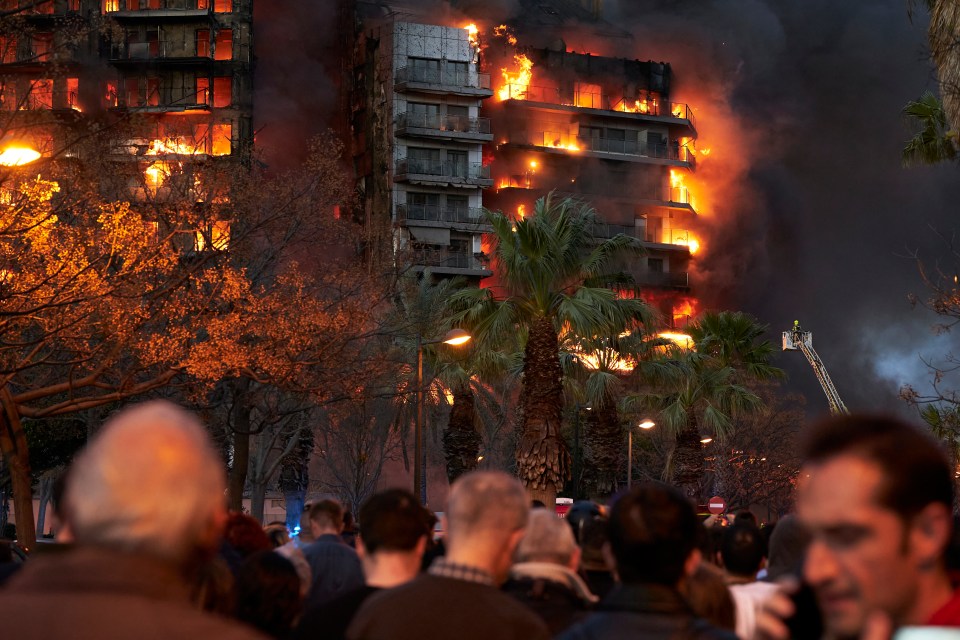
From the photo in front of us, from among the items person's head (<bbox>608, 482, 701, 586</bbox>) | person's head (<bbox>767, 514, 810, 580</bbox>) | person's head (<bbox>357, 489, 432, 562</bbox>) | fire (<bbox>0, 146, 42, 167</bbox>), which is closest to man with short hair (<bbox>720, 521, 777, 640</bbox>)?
person's head (<bbox>767, 514, 810, 580</bbox>)

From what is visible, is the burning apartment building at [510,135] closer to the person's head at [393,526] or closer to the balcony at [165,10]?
the balcony at [165,10]

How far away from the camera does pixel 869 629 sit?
7.64 feet

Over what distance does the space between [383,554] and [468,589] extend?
111 cm

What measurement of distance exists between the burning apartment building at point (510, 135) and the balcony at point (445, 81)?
0.09 metres

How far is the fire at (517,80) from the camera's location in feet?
308

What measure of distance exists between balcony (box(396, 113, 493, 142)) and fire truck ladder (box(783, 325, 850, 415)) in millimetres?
24878

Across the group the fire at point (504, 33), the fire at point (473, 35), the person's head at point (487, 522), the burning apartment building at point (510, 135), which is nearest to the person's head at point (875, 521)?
the person's head at point (487, 522)

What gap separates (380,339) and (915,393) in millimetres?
21990

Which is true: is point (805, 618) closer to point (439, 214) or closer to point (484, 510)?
point (484, 510)

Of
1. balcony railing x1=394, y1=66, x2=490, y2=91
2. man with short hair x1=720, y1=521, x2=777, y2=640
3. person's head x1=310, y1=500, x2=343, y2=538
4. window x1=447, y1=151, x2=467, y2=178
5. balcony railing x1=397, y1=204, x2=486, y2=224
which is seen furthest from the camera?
window x1=447, y1=151, x2=467, y2=178

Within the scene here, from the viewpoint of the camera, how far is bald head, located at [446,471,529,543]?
4625 mm

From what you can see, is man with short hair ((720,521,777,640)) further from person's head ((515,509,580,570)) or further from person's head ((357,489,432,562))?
person's head ((357,489,432,562))

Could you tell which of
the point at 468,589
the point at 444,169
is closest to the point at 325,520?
the point at 468,589

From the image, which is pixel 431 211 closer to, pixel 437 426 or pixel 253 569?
pixel 437 426
